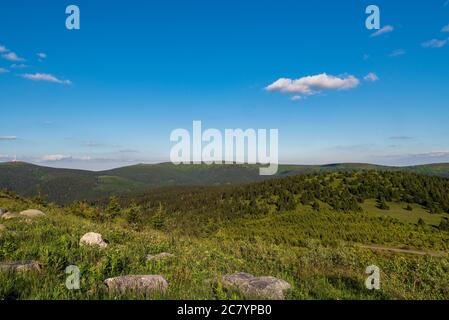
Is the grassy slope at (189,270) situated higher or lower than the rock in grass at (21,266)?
lower

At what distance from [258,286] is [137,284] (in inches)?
103

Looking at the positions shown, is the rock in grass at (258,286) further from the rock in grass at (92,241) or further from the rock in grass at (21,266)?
the rock in grass at (92,241)

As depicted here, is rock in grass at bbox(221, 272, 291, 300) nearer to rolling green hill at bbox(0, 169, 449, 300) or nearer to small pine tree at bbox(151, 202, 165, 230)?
rolling green hill at bbox(0, 169, 449, 300)

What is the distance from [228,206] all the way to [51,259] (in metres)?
113

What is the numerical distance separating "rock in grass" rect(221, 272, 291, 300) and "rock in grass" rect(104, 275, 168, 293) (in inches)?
56.8

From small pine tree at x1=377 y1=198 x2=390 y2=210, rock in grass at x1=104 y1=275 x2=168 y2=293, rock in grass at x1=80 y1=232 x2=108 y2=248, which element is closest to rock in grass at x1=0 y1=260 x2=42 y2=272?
rock in grass at x1=104 y1=275 x2=168 y2=293

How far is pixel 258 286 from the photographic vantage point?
6266mm

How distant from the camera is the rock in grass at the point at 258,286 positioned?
5953 mm

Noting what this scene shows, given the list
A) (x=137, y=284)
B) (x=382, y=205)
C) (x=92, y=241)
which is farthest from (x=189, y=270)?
(x=382, y=205)

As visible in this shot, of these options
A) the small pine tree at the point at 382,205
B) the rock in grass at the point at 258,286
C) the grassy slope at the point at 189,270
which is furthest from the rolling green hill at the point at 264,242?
the small pine tree at the point at 382,205

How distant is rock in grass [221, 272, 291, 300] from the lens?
595 cm

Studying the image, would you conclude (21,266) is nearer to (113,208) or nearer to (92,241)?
(92,241)

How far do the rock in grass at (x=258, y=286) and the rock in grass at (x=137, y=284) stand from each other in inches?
56.8
